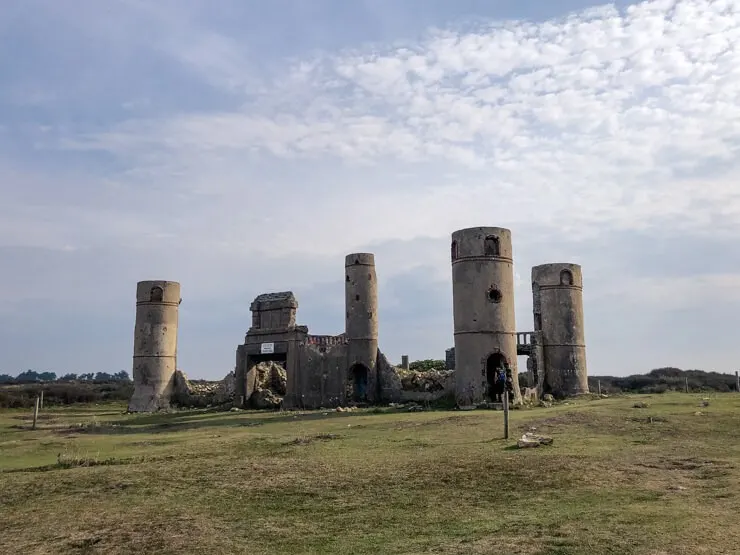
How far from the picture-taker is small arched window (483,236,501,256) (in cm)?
2563

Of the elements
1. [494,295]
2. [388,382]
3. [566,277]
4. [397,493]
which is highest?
[566,277]

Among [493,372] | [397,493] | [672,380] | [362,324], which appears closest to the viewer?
[397,493]

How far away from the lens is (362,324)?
32000 mm

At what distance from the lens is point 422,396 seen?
29.8 meters

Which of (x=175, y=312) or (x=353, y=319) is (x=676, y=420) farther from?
(x=175, y=312)

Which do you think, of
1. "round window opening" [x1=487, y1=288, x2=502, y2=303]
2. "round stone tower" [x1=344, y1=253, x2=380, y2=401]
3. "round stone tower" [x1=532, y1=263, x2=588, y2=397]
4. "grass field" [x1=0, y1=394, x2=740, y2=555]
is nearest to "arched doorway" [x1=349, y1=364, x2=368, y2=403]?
"round stone tower" [x1=344, y1=253, x2=380, y2=401]

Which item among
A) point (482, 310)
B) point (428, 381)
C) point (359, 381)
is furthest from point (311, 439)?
point (359, 381)

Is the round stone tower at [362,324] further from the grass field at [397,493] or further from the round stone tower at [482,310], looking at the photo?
the grass field at [397,493]

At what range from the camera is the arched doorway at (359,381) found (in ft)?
104

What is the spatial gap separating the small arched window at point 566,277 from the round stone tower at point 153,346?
68.8ft

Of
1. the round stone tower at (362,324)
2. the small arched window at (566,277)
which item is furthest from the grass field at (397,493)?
the small arched window at (566,277)

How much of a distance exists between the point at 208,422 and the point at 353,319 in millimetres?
10305

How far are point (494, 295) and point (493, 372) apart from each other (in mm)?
3109

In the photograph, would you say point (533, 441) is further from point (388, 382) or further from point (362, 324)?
point (362, 324)
